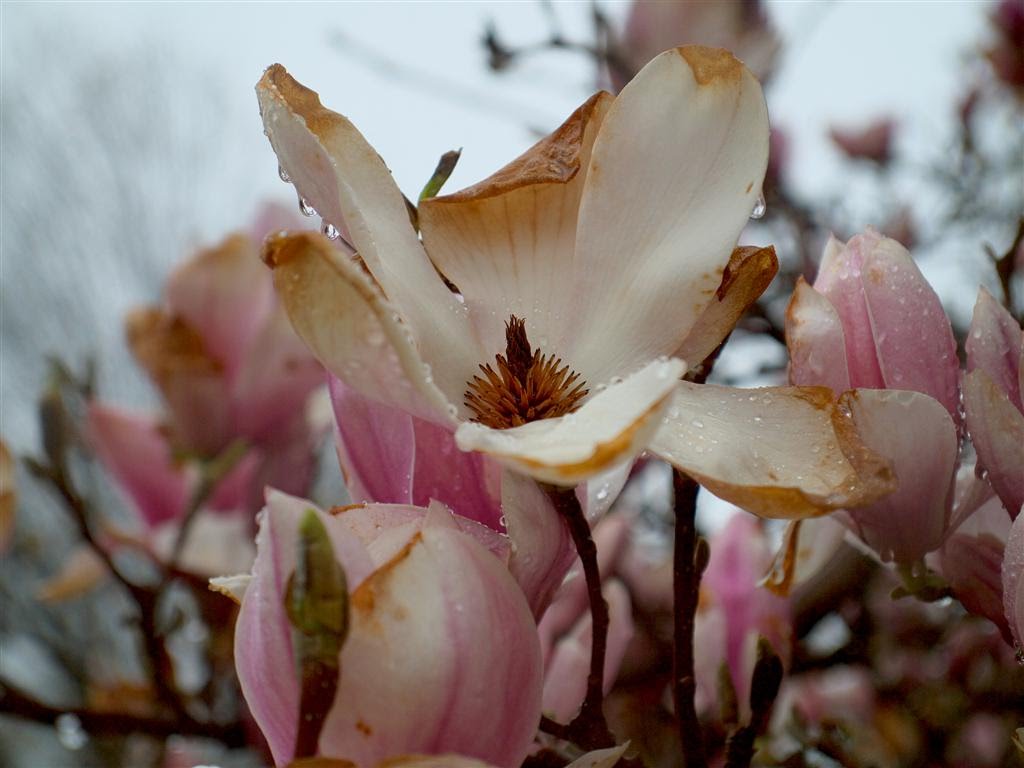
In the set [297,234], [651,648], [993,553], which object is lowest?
[651,648]

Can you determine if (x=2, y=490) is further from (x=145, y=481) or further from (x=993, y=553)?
(x=993, y=553)

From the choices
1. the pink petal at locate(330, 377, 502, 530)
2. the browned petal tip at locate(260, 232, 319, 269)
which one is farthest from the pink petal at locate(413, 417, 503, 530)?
the browned petal tip at locate(260, 232, 319, 269)

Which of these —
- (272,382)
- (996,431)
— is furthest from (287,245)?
(272,382)

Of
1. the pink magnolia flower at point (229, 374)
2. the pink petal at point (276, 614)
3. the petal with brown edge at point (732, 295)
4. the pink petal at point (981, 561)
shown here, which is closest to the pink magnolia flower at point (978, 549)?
the pink petal at point (981, 561)

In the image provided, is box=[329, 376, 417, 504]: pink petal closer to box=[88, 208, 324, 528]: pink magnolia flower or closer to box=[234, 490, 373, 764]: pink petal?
box=[234, 490, 373, 764]: pink petal

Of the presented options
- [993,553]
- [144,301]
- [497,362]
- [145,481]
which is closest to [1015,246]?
[993,553]
